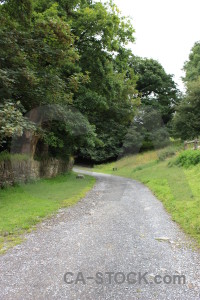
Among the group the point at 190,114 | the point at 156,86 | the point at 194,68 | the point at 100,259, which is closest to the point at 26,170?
the point at 100,259

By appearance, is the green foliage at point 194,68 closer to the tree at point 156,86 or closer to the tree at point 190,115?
the tree at point 156,86

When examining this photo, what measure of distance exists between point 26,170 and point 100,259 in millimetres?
7387

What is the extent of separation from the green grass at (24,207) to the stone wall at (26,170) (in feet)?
1.35

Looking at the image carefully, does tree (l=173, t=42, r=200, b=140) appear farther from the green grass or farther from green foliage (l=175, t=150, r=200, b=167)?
the green grass

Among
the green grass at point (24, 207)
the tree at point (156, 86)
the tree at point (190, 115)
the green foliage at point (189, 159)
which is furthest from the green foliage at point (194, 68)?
the green grass at point (24, 207)

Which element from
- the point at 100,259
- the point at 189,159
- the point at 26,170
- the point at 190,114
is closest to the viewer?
the point at 100,259

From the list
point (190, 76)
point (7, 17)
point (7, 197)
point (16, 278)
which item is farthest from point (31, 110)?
point (190, 76)

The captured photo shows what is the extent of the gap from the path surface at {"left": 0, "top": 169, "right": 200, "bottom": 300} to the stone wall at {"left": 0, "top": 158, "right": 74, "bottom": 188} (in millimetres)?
3675

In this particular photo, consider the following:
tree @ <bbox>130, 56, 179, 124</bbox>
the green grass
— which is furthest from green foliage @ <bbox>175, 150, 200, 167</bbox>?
tree @ <bbox>130, 56, 179, 124</bbox>

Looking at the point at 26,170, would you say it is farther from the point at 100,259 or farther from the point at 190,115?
the point at 190,115

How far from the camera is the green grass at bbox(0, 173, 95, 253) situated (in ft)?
14.6

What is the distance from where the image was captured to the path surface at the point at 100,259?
8.61ft

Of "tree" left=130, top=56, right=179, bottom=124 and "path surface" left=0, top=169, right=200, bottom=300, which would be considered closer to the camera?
"path surface" left=0, top=169, right=200, bottom=300

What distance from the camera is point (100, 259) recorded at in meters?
3.38
